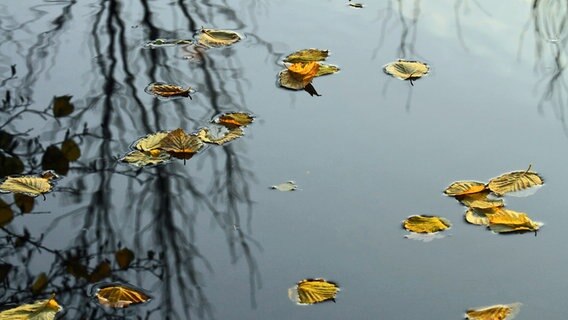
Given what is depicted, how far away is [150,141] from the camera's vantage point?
271cm

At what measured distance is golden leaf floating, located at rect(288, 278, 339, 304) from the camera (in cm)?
211

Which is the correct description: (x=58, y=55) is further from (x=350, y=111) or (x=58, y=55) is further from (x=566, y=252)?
(x=566, y=252)

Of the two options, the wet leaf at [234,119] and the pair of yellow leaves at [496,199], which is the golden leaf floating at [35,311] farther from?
the pair of yellow leaves at [496,199]

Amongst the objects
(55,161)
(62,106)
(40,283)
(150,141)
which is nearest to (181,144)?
(150,141)

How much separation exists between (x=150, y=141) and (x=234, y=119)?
0.29 meters

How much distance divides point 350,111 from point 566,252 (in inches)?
34.7

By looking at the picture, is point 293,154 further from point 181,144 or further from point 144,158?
point 144,158

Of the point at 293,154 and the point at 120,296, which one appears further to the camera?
the point at 293,154

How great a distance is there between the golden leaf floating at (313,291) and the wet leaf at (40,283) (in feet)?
1.83

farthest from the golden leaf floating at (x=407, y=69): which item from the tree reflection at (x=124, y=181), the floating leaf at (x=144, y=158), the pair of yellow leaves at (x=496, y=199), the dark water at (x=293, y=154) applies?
the floating leaf at (x=144, y=158)

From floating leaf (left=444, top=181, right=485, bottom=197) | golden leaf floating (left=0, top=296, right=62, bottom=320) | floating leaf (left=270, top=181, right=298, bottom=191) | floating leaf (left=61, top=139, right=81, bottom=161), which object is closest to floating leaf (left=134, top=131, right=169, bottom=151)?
floating leaf (left=61, top=139, right=81, bottom=161)

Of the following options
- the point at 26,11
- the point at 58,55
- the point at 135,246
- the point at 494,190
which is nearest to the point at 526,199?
the point at 494,190

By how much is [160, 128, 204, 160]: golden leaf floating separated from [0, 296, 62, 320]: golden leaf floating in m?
0.71

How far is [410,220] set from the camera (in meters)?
2.40
